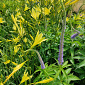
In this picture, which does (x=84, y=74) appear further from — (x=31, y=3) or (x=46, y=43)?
(x=31, y=3)

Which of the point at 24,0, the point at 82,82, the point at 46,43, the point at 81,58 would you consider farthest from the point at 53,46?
the point at 24,0

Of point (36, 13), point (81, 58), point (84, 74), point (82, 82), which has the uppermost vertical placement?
point (36, 13)

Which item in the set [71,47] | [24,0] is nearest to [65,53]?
[71,47]

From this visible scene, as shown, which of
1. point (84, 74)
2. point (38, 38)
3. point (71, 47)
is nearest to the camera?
point (38, 38)

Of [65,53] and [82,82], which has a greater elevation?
[65,53]

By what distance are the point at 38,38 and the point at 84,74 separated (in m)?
0.53

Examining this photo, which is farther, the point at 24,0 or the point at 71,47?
the point at 24,0

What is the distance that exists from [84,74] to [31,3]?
771 mm

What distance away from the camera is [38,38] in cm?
43

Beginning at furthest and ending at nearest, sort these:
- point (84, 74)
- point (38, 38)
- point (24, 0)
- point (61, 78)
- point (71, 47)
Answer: point (24, 0)
point (71, 47)
point (84, 74)
point (61, 78)
point (38, 38)

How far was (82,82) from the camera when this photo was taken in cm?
81

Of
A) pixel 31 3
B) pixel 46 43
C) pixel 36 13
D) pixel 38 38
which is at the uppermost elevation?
pixel 31 3

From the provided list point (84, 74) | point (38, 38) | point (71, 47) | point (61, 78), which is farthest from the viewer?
point (71, 47)

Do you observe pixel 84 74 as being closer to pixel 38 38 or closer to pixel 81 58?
pixel 81 58
